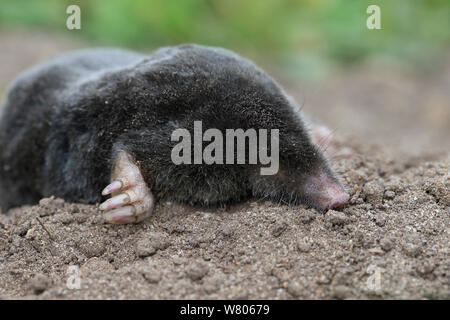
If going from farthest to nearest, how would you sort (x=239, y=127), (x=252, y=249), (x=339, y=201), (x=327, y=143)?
1. (x=327, y=143)
2. (x=239, y=127)
3. (x=339, y=201)
4. (x=252, y=249)

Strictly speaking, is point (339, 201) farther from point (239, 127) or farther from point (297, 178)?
point (239, 127)

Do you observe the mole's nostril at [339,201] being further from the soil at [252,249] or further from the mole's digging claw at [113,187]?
the mole's digging claw at [113,187]

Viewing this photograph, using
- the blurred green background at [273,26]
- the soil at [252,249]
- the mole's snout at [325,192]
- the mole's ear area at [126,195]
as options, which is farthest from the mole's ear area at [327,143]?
the blurred green background at [273,26]

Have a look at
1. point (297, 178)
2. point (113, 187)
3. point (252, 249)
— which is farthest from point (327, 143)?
point (113, 187)

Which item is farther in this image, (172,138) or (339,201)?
(172,138)

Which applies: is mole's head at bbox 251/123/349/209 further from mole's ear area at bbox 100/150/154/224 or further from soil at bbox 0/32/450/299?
mole's ear area at bbox 100/150/154/224

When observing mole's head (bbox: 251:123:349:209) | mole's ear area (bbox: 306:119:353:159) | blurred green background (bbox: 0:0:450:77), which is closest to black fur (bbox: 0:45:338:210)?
mole's head (bbox: 251:123:349:209)
